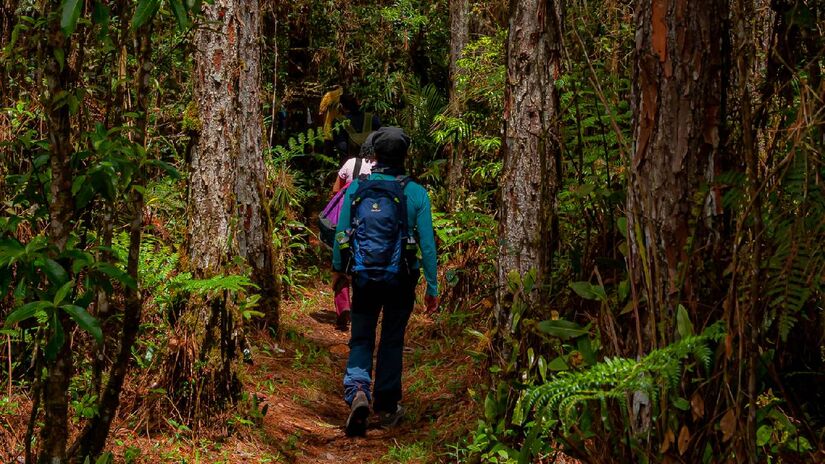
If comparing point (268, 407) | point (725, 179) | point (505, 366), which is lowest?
point (268, 407)

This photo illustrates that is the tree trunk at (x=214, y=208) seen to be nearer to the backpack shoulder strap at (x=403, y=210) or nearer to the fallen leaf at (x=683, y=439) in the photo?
the backpack shoulder strap at (x=403, y=210)

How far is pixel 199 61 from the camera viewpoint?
630 centimetres

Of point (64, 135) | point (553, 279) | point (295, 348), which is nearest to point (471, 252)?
point (295, 348)

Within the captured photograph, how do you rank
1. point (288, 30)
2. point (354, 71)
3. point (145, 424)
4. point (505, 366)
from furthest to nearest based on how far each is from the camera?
point (354, 71), point (288, 30), point (145, 424), point (505, 366)

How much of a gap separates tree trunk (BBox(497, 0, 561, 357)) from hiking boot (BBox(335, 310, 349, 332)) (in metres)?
3.51

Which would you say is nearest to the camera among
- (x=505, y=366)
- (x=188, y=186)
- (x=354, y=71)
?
(x=505, y=366)

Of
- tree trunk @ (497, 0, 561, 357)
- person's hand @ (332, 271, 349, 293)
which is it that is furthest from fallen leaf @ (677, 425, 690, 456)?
person's hand @ (332, 271, 349, 293)

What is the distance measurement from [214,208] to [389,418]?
205cm

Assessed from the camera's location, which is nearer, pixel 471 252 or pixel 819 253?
pixel 819 253

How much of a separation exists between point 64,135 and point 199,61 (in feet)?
10.0

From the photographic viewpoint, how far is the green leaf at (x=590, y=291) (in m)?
3.21

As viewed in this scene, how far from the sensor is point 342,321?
8.88m

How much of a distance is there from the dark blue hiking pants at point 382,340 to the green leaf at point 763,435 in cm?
332

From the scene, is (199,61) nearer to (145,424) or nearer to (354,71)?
(145,424)
